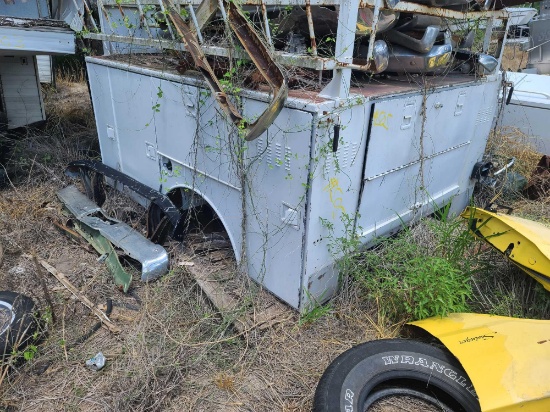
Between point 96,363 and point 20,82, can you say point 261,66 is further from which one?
point 20,82

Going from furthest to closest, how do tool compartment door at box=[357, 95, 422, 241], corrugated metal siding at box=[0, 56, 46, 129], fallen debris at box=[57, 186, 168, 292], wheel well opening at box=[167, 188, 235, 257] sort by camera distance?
corrugated metal siding at box=[0, 56, 46, 129]
wheel well opening at box=[167, 188, 235, 257]
fallen debris at box=[57, 186, 168, 292]
tool compartment door at box=[357, 95, 422, 241]

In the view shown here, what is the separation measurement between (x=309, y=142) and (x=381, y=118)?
69 cm

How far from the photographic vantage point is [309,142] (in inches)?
93.9

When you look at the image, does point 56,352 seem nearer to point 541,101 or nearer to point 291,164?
point 291,164

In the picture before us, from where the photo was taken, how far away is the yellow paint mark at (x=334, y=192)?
2.60m

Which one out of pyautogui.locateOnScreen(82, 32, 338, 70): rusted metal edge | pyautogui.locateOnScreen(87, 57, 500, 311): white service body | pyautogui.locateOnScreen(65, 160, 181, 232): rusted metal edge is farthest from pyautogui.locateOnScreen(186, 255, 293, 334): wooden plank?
pyautogui.locateOnScreen(82, 32, 338, 70): rusted metal edge

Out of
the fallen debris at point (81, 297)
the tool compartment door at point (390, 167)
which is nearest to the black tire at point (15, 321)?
the fallen debris at point (81, 297)

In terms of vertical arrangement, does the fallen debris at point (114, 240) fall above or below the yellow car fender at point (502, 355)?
below

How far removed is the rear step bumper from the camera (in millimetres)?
3316

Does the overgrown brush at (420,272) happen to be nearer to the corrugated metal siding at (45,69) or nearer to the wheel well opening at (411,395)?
the wheel well opening at (411,395)

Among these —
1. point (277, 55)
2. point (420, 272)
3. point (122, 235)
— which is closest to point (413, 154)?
point (420, 272)

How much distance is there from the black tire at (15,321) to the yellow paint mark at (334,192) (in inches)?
81.3

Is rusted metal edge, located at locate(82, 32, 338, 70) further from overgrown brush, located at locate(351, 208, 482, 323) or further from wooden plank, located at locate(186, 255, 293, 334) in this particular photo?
wooden plank, located at locate(186, 255, 293, 334)

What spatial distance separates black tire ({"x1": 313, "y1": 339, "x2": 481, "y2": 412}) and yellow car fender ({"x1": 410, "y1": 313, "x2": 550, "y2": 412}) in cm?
14
